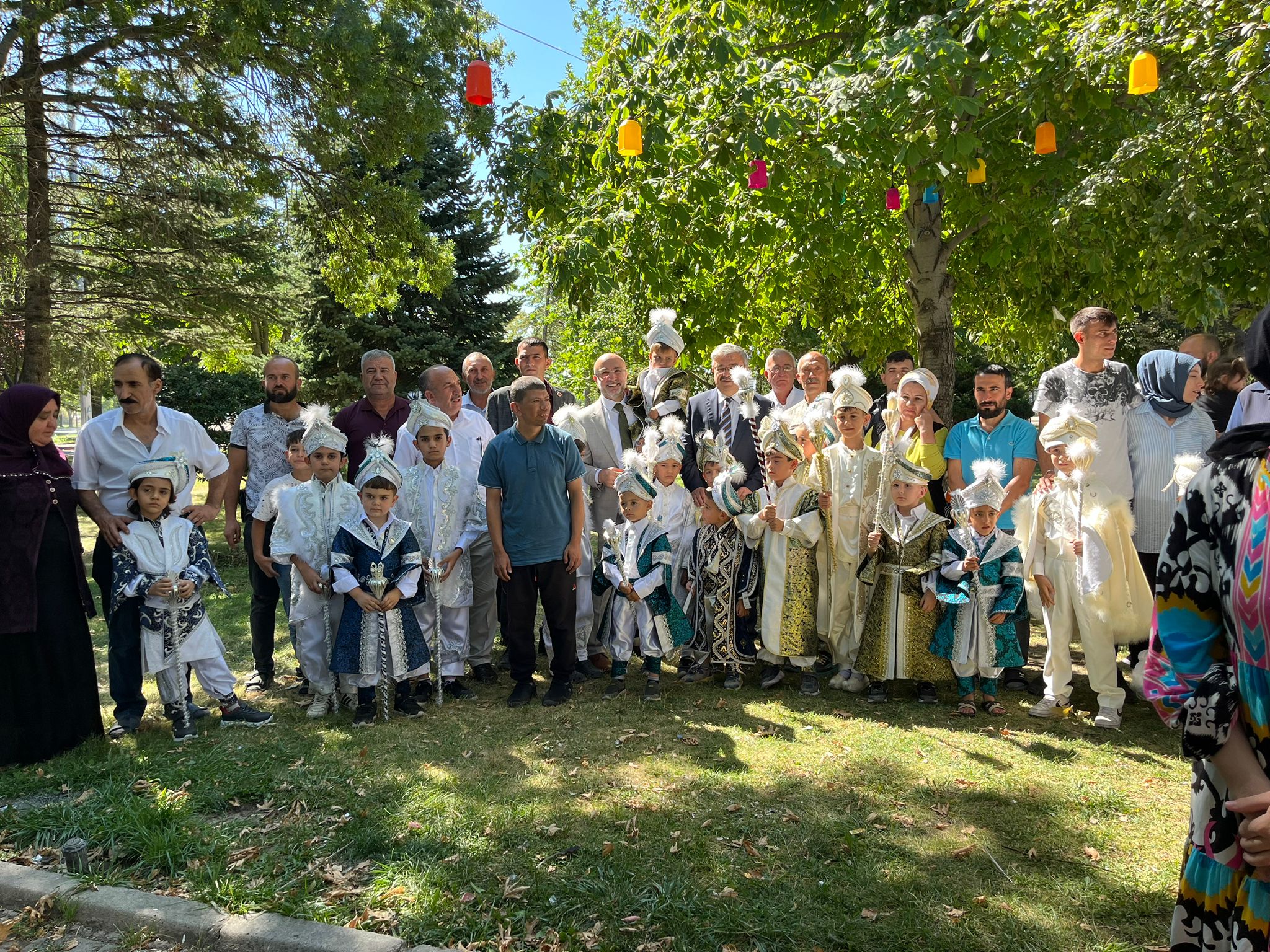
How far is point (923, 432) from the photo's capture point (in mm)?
6312

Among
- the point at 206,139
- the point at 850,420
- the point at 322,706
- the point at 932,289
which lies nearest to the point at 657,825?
the point at 322,706

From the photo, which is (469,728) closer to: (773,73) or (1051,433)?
(1051,433)

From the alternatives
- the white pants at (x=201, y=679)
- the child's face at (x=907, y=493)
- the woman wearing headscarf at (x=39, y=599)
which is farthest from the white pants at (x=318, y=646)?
the child's face at (x=907, y=493)

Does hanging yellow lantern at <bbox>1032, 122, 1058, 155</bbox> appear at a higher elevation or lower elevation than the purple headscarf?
higher

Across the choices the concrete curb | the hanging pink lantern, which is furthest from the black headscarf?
the hanging pink lantern

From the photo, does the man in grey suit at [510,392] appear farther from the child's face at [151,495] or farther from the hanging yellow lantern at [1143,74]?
the hanging yellow lantern at [1143,74]

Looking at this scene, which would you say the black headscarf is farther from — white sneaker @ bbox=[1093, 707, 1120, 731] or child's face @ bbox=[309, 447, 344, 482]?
child's face @ bbox=[309, 447, 344, 482]

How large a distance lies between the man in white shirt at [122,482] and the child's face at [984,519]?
16.0ft

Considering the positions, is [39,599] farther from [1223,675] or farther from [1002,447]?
[1002,447]

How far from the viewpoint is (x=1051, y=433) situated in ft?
17.5

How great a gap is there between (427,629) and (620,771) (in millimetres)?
2086

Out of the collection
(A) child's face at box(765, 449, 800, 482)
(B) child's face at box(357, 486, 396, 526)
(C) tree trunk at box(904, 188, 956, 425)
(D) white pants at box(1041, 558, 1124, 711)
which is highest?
(C) tree trunk at box(904, 188, 956, 425)

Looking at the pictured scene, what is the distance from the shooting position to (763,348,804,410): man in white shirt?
6.88 meters

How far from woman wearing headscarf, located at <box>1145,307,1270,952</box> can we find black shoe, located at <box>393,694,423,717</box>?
450 cm
